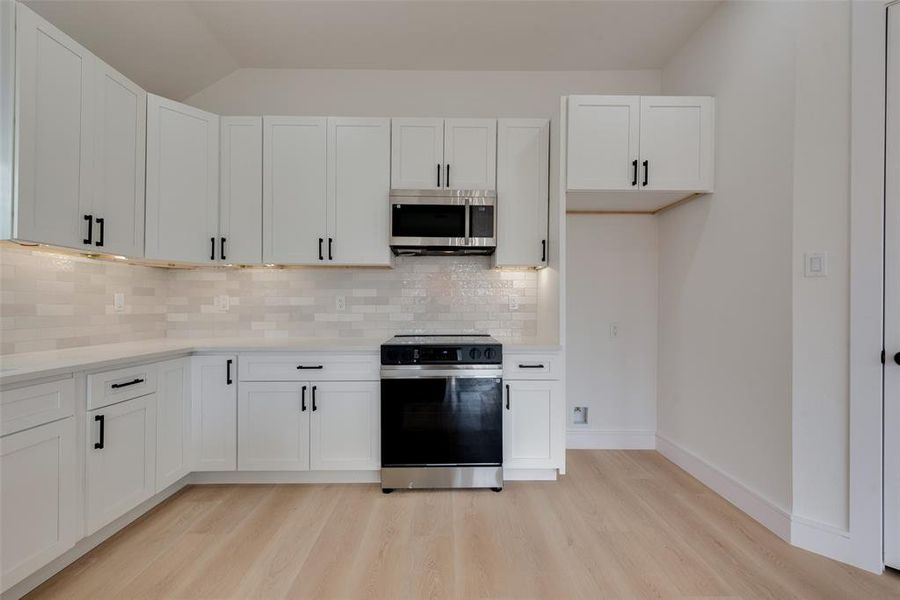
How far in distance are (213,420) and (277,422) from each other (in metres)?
0.42

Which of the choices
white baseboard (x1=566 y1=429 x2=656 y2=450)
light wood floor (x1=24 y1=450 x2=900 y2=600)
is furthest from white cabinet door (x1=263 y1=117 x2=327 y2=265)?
white baseboard (x1=566 y1=429 x2=656 y2=450)

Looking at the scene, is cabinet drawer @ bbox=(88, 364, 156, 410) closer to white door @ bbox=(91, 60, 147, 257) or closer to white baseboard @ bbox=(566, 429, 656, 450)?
white door @ bbox=(91, 60, 147, 257)

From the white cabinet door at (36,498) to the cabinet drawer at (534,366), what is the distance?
2.31m

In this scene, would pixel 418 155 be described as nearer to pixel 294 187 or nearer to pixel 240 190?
pixel 294 187

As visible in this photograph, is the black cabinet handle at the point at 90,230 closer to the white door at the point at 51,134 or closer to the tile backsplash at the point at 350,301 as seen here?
the white door at the point at 51,134

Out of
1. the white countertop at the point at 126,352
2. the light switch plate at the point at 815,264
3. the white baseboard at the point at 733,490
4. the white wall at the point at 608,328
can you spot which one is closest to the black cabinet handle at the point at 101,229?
the white countertop at the point at 126,352

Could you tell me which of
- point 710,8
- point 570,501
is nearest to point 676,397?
point 570,501

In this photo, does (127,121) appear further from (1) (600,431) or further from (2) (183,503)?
(1) (600,431)

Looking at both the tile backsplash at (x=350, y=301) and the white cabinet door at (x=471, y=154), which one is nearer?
the white cabinet door at (x=471, y=154)

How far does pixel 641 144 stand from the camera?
264 cm

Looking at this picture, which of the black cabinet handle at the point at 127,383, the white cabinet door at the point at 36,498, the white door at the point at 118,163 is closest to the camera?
the white cabinet door at the point at 36,498

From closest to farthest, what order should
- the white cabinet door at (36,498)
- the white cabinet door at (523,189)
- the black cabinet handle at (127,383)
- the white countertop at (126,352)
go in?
1. the white cabinet door at (36,498)
2. the white countertop at (126,352)
3. the black cabinet handle at (127,383)
4. the white cabinet door at (523,189)

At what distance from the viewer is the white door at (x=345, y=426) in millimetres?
2605

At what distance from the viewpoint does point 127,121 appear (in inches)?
92.8
